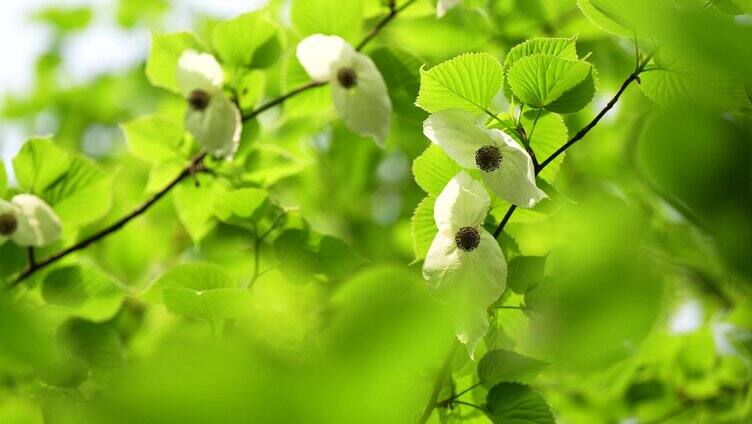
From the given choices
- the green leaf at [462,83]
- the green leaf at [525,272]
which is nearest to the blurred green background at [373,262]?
the green leaf at [525,272]

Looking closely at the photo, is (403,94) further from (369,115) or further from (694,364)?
(694,364)

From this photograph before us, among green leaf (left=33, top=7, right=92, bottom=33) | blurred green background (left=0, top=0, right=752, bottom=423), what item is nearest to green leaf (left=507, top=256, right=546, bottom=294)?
blurred green background (left=0, top=0, right=752, bottom=423)

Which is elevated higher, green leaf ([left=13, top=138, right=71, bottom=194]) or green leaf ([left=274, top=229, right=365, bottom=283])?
green leaf ([left=13, top=138, right=71, bottom=194])

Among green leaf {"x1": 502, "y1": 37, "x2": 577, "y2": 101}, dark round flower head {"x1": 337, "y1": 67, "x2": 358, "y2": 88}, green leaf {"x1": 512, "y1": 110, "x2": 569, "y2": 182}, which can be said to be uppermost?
green leaf {"x1": 502, "y1": 37, "x2": 577, "y2": 101}

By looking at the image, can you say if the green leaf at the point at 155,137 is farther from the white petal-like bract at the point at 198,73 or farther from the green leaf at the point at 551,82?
the green leaf at the point at 551,82

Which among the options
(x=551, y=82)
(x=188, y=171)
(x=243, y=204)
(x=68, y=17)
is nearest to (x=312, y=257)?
(x=243, y=204)

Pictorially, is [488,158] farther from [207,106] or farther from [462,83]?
[207,106]

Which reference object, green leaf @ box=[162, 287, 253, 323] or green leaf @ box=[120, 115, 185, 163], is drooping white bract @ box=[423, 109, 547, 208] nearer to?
green leaf @ box=[162, 287, 253, 323]
